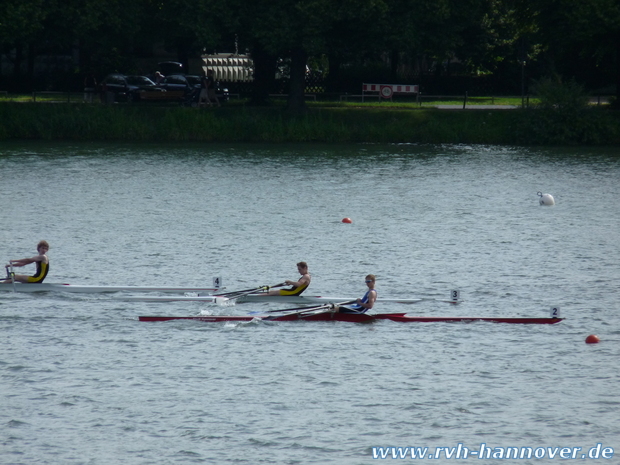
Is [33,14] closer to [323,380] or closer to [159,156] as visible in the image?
[159,156]

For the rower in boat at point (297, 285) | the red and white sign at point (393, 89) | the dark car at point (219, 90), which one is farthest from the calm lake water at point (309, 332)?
the dark car at point (219, 90)

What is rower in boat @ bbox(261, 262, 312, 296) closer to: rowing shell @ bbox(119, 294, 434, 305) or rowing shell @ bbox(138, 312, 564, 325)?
rowing shell @ bbox(119, 294, 434, 305)

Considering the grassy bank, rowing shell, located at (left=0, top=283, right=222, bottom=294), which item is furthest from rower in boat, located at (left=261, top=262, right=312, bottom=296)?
the grassy bank

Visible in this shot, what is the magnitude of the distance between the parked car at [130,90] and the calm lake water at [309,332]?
16.8 m

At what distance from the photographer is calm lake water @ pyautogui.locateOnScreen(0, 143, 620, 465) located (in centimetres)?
1648

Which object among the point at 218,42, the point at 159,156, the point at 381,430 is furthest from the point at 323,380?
the point at 218,42

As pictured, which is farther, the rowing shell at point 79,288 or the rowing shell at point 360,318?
the rowing shell at point 79,288

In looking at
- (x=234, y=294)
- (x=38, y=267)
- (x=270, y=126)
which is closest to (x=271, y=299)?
(x=234, y=294)

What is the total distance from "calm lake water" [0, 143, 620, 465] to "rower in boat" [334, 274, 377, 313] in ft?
1.32

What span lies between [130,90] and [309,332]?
42065 millimetres

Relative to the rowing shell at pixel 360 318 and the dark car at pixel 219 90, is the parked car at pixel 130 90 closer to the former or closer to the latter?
the dark car at pixel 219 90

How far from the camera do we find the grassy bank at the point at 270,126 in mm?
53750

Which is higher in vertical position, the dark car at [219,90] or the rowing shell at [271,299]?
the dark car at [219,90]

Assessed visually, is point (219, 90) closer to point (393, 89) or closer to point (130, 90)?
point (130, 90)
